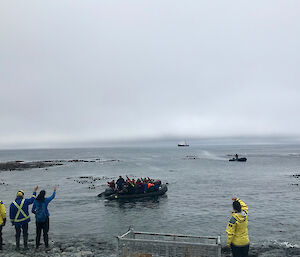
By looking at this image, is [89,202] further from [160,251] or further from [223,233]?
[160,251]

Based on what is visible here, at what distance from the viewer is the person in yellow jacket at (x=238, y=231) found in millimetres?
7496

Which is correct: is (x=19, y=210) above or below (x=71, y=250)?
above

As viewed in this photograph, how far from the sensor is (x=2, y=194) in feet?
115

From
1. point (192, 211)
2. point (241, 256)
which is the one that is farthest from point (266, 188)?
point (241, 256)

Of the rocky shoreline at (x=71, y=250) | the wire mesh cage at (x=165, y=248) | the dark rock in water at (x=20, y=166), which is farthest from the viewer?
the dark rock in water at (x=20, y=166)

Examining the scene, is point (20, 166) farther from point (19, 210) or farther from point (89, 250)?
point (19, 210)

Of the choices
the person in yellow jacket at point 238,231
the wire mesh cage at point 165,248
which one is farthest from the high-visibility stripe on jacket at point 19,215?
the person in yellow jacket at point 238,231

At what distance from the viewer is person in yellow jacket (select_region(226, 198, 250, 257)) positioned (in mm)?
7496

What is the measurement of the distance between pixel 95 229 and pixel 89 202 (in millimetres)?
10410

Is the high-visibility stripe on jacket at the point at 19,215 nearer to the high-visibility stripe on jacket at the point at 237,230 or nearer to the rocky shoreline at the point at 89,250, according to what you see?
the rocky shoreline at the point at 89,250

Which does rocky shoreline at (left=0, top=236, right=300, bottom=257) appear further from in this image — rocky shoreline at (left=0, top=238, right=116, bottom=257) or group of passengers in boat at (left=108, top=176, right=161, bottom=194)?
group of passengers in boat at (left=108, top=176, right=161, bottom=194)

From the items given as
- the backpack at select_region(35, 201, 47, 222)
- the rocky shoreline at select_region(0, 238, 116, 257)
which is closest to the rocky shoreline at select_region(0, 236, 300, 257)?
the rocky shoreline at select_region(0, 238, 116, 257)

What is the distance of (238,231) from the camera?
7578mm

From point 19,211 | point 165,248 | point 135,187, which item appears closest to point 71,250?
point 19,211
